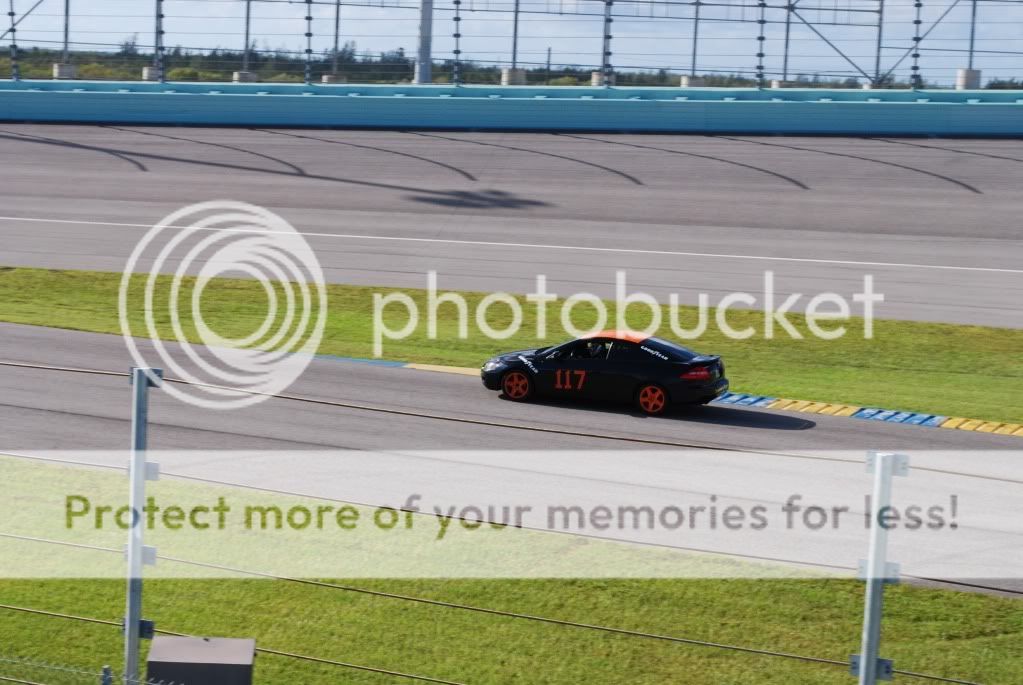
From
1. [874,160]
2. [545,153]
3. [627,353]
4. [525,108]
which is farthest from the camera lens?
[525,108]

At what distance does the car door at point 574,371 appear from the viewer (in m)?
16.5

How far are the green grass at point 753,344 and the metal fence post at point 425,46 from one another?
1290cm

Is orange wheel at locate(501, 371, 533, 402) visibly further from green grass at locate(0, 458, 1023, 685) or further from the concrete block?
the concrete block

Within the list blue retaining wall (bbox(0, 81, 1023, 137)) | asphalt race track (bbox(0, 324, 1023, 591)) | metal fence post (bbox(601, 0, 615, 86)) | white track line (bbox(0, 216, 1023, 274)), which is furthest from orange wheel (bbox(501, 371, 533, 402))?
metal fence post (bbox(601, 0, 615, 86))

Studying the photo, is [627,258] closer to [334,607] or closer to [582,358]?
[582,358]

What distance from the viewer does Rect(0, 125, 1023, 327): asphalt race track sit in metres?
23.6

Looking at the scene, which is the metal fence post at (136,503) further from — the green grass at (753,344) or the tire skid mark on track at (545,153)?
the tire skid mark on track at (545,153)

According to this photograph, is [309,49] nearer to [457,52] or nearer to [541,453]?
[457,52]

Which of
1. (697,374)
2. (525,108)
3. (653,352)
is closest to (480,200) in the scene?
(525,108)

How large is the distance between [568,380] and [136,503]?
414 inches

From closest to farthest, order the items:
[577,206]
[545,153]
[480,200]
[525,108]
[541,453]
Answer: [541,453] → [577,206] → [480,200] → [545,153] → [525,108]

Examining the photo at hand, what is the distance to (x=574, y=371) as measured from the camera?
1655 cm

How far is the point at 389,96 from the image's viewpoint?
34281 millimetres

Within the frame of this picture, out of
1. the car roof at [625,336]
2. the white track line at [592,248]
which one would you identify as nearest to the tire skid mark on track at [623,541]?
the car roof at [625,336]
